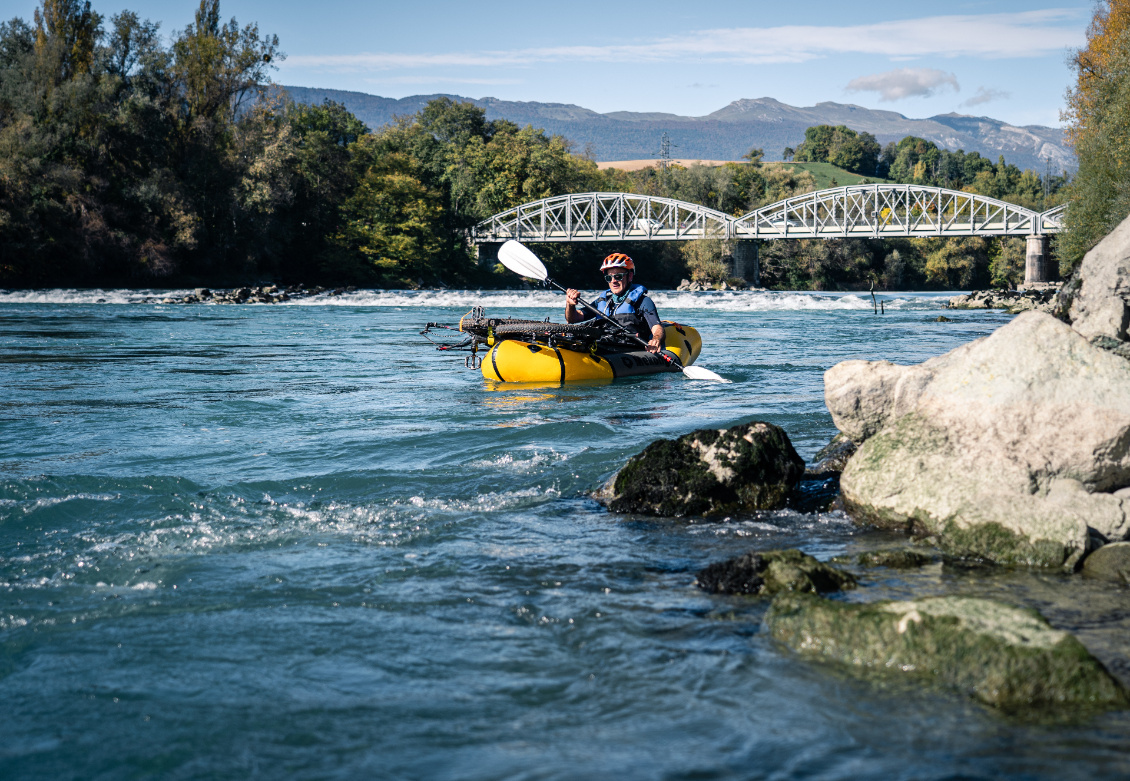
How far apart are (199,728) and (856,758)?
2298 mm

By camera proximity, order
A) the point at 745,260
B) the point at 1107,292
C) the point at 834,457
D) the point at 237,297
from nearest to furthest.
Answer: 1. the point at 834,457
2. the point at 1107,292
3. the point at 237,297
4. the point at 745,260

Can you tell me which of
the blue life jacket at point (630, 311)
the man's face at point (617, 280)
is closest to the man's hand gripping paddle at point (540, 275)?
the blue life jacket at point (630, 311)

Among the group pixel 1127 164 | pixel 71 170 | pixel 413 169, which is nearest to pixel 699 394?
pixel 1127 164

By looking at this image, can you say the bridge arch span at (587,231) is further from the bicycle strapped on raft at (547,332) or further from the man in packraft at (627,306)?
the bicycle strapped on raft at (547,332)

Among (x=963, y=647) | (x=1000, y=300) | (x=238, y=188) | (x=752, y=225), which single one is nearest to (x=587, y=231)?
(x=752, y=225)

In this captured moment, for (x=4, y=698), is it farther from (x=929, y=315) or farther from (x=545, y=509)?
(x=929, y=315)

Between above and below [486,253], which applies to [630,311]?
below

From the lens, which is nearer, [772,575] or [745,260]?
[772,575]

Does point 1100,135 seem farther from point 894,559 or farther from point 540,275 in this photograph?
point 894,559

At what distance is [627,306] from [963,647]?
32.2ft

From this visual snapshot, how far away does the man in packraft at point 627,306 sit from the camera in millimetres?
12609

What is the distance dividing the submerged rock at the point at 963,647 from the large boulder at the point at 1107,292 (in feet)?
23.4

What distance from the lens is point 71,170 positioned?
42.4 m

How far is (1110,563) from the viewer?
470 centimetres
